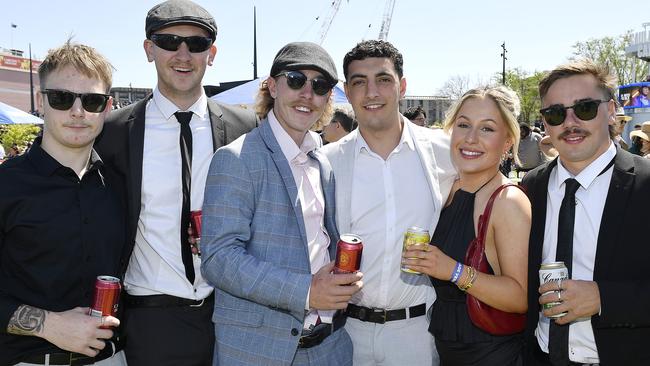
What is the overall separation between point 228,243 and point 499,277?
4.62 ft

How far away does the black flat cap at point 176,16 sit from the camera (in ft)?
10.2

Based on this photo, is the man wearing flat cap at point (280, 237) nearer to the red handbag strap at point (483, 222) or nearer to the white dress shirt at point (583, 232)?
the red handbag strap at point (483, 222)

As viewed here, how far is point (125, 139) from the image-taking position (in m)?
3.07

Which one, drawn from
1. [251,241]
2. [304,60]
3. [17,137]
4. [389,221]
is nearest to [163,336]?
[251,241]

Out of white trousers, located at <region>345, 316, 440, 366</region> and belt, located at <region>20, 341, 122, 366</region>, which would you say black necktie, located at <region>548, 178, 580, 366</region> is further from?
belt, located at <region>20, 341, 122, 366</region>

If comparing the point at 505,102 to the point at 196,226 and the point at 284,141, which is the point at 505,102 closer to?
the point at 284,141

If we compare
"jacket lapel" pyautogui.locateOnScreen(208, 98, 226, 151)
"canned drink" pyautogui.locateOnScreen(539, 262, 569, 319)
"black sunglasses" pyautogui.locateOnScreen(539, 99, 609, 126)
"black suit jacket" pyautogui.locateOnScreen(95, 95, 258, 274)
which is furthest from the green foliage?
"canned drink" pyautogui.locateOnScreen(539, 262, 569, 319)

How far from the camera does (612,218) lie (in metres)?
2.57

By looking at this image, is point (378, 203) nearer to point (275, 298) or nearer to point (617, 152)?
point (275, 298)

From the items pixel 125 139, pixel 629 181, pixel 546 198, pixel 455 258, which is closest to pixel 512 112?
pixel 546 198

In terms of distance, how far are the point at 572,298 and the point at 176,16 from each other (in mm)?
2645

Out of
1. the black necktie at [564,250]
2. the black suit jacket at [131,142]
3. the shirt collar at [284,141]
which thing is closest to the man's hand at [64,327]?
the black suit jacket at [131,142]

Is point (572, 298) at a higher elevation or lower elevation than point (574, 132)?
lower

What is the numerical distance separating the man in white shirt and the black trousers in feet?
3.05
